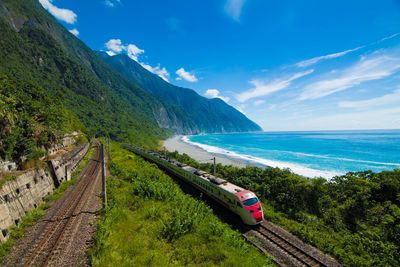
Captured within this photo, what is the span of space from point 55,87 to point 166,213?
10977 centimetres

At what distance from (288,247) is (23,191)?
22422 mm

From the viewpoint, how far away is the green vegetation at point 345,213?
10.1 metres

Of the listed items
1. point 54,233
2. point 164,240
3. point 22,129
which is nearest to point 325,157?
point 164,240

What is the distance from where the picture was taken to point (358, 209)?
44.7ft

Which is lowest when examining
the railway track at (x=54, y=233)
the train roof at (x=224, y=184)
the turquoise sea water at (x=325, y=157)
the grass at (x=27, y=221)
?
the turquoise sea water at (x=325, y=157)

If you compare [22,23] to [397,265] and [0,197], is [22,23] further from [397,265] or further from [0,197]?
[397,265]

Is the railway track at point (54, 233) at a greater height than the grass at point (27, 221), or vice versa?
the railway track at point (54, 233)

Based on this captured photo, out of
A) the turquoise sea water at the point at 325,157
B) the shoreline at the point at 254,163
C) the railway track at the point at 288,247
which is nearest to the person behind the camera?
the railway track at the point at 288,247

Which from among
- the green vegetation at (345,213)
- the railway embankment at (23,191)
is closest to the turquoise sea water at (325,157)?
the green vegetation at (345,213)

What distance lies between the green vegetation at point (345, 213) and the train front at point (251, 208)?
3053 mm

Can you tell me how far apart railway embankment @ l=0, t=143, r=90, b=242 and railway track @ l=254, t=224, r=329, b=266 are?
17929 millimetres

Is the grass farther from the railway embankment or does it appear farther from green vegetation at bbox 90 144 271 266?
green vegetation at bbox 90 144 271 266

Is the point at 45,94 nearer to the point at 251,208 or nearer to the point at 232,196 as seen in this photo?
the point at 232,196

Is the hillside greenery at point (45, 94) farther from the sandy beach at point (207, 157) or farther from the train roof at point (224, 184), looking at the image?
the sandy beach at point (207, 157)
